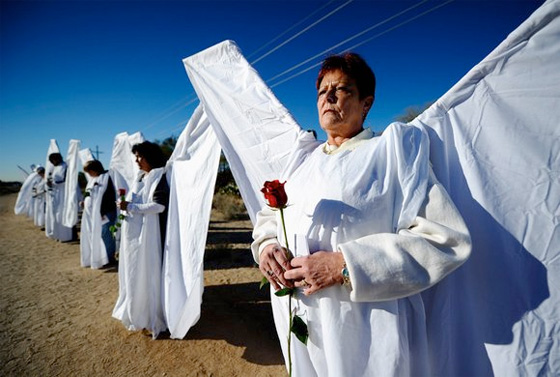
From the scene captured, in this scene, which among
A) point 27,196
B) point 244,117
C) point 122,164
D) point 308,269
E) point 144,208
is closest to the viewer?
point 308,269

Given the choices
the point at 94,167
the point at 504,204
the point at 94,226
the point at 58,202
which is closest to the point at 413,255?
the point at 504,204

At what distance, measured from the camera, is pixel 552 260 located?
103 cm

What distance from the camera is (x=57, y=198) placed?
8492 mm

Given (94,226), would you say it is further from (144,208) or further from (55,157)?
(55,157)

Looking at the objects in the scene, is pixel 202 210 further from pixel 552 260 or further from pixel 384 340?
pixel 552 260

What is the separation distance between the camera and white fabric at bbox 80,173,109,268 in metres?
5.70

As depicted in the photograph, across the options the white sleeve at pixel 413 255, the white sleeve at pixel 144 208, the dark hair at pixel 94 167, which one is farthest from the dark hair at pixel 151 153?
the dark hair at pixel 94 167

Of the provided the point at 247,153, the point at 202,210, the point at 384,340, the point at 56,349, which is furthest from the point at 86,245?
the point at 384,340

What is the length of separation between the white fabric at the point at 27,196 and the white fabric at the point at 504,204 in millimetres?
16248

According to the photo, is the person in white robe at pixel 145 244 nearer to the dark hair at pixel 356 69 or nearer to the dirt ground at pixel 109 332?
the dirt ground at pixel 109 332

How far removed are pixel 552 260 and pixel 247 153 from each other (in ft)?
6.73

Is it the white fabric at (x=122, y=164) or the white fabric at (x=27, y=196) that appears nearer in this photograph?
the white fabric at (x=122, y=164)

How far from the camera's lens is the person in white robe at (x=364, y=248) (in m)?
0.97

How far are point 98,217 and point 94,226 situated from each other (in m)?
0.24
